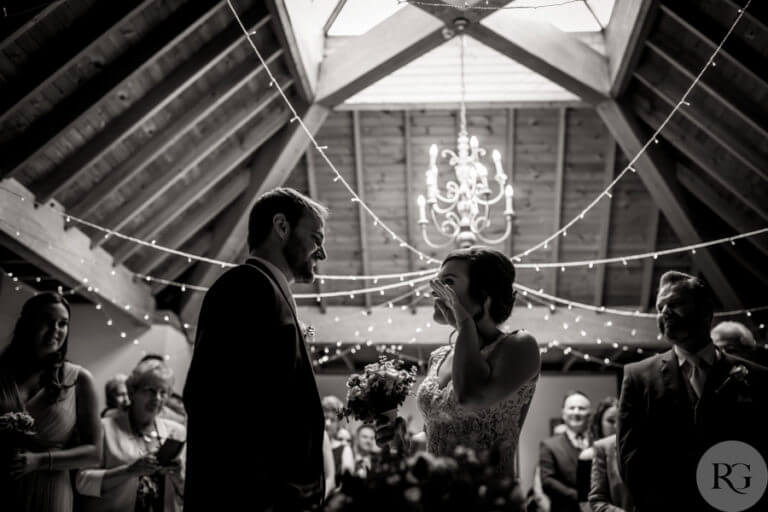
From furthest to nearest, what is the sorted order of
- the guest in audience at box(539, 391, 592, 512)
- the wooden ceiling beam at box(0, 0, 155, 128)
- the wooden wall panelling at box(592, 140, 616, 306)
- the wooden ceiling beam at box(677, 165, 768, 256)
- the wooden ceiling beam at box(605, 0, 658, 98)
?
the wooden wall panelling at box(592, 140, 616, 306) < the wooden ceiling beam at box(677, 165, 768, 256) < the wooden ceiling beam at box(605, 0, 658, 98) < the wooden ceiling beam at box(0, 0, 155, 128) < the guest in audience at box(539, 391, 592, 512)

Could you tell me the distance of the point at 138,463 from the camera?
2914 millimetres

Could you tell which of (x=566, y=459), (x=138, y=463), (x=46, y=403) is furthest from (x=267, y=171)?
(x=46, y=403)

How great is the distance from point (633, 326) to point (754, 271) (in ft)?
6.71

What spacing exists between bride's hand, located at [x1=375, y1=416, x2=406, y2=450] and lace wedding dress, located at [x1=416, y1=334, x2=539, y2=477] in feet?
0.27

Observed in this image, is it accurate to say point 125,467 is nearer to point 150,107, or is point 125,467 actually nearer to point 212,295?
point 212,295

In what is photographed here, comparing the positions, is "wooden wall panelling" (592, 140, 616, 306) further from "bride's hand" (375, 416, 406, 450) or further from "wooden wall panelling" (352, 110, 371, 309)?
"bride's hand" (375, 416, 406, 450)

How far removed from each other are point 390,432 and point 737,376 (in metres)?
1.03

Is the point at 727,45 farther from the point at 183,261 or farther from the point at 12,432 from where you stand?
the point at 183,261

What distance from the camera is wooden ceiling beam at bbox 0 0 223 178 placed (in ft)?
15.9

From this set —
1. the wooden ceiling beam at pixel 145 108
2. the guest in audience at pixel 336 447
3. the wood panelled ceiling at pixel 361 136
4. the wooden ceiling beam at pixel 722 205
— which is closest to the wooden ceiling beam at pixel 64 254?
the wood panelled ceiling at pixel 361 136

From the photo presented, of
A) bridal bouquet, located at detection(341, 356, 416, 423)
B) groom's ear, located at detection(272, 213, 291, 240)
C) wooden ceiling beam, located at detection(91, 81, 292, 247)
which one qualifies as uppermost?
wooden ceiling beam, located at detection(91, 81, 292, 247)

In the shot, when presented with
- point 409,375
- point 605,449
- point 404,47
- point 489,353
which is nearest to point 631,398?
point 489,353

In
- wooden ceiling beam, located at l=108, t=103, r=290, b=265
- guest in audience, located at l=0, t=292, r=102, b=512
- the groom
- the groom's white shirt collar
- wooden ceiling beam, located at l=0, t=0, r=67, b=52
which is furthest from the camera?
wooden ceiling beam, located at l=108, t=103, r=290, b=265

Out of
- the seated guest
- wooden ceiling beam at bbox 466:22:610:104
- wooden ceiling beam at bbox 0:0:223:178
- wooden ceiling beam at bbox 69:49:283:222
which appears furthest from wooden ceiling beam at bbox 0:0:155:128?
the seated guest
